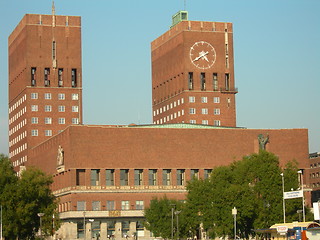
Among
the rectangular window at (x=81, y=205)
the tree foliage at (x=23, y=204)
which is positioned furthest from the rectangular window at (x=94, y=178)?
the tree foliage at (x=23, y=204)

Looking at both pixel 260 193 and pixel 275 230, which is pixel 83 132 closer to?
pixel 260 193

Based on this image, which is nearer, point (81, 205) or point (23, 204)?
point (23, 204)

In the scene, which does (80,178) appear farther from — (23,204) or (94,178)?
(23,204)

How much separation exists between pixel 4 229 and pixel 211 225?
34.6 m

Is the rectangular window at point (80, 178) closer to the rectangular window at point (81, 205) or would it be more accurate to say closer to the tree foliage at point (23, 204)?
the rectangular window at point (81, 205)

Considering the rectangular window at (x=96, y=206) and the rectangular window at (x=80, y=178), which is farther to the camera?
the rectangular window at (x=96, y=206)

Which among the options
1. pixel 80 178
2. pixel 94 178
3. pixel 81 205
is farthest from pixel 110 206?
pixel 80 178

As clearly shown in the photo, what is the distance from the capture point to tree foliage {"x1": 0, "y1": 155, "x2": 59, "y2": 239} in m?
146

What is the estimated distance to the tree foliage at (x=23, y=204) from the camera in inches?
5763

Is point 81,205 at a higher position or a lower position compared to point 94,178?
lower

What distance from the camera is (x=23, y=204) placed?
148 metres

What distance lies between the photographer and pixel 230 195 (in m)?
146

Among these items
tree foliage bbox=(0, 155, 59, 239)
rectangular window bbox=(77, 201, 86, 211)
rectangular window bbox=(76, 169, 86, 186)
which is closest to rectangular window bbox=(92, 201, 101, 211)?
rectangular window bbox=(77, 201, 86, 211)

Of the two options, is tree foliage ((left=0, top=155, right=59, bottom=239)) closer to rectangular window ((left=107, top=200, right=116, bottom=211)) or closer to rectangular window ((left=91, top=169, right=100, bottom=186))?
rectangular window ((left=91, top=169, right=100, bottom=186))
